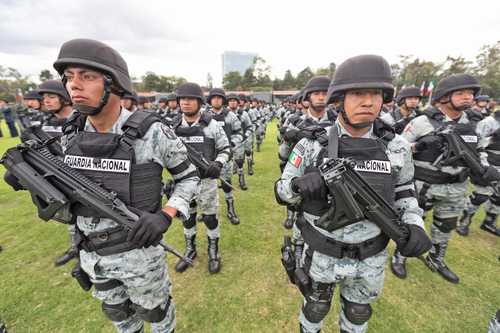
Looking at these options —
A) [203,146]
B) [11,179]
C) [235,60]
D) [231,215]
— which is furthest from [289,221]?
[235,60]

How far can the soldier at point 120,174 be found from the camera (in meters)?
1.57

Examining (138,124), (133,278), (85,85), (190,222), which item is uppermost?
(85,85)

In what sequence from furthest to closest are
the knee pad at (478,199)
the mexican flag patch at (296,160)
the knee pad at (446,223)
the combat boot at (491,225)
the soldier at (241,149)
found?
the soldier at (241,149) → the combat boot at (491,225) → the knee pad at (478,199) → the knee pad at (446,223) → the mexican flag patch at (296,160)

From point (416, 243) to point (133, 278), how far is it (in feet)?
7.89

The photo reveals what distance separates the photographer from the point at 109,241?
5.78 ft

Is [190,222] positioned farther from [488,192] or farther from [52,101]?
[488,192]

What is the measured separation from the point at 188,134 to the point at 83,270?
2.28 m

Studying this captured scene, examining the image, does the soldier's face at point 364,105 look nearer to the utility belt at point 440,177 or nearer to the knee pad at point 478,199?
the utility belt at point 440,177

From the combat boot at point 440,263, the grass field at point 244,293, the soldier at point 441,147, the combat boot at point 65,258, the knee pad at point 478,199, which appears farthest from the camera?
the knee pad at point 478,199

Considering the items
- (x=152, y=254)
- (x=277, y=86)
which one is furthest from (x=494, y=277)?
(x=277, y=86)

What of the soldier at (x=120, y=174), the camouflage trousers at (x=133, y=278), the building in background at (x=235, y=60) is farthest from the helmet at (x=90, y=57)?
the building in background at (x=235, y=60)

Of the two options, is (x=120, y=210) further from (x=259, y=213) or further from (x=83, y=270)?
(x=259, y=213)

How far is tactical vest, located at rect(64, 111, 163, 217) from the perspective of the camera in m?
1.67

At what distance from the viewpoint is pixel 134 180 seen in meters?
1.73
